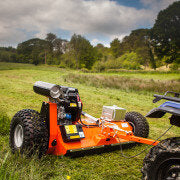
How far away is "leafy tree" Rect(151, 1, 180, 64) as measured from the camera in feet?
89.6

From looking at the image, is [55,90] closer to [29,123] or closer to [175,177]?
[29,123]

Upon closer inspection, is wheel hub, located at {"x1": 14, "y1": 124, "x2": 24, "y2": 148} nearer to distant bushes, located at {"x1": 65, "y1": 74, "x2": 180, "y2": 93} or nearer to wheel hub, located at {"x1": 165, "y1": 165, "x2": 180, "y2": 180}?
wheel hub, located at {"x1": 165, "y1": 165, "x2": 180, "y2": 180}

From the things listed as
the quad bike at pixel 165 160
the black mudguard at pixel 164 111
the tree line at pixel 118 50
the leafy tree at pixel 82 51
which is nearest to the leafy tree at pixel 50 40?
the tree line at pixel 118 50

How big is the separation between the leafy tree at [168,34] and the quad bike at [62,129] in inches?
1025

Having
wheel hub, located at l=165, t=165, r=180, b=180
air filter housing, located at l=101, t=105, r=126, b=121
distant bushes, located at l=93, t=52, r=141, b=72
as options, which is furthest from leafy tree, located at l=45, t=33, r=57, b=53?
wheel hub, located at l=165, t=165, r=180, b=180

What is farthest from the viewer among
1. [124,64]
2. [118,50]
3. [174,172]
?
[118,50]

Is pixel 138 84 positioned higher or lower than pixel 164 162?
lower

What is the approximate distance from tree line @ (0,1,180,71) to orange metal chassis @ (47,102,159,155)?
2643cm

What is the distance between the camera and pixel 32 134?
3137mm

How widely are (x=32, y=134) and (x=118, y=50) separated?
5411 centimetres

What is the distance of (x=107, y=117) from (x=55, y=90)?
65.5 inches

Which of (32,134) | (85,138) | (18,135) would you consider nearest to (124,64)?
(85,138)

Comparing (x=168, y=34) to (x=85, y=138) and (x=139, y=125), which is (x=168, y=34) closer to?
(x=139, y=125)

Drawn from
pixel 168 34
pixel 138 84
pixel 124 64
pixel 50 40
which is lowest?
pixel 138 84
